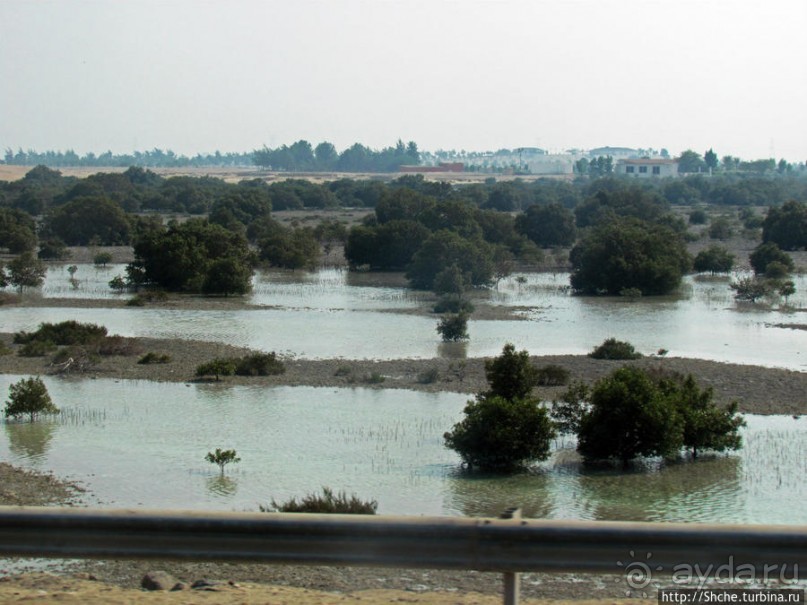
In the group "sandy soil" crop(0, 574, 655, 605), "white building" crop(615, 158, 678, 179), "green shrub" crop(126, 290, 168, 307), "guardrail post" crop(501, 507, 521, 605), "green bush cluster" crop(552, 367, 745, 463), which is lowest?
"green shrub" crop(126, 290, 168, 307)

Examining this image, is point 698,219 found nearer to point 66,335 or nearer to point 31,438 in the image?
point 66,335

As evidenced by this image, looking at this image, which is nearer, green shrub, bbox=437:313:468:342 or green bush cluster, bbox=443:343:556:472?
green bush cluster, bbox=443:343:556:472

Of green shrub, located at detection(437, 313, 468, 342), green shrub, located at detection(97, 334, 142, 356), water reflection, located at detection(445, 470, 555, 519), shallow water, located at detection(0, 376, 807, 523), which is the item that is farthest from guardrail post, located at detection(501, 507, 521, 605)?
green shrub, located at detection(437, 313, 468, 342)

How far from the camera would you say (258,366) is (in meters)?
23.1

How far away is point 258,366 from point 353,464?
8.22 meters

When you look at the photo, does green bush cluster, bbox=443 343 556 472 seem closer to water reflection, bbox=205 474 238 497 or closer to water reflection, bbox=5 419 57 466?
water reflection, bbox=205 474 238 497

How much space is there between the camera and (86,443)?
16562 mm

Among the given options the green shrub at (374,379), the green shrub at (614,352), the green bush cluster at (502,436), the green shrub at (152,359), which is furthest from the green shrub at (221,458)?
the green shrub at (614,352)

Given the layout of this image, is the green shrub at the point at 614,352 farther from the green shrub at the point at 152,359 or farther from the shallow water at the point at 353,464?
the green shrub at the point at 152,359

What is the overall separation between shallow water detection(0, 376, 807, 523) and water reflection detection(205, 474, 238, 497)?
0.08ft

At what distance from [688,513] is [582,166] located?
148 m

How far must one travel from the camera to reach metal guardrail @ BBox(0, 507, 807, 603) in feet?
13.3

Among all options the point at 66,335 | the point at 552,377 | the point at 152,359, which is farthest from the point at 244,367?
the point at 552,377

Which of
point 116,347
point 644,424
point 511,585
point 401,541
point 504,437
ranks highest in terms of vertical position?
point 401,541
